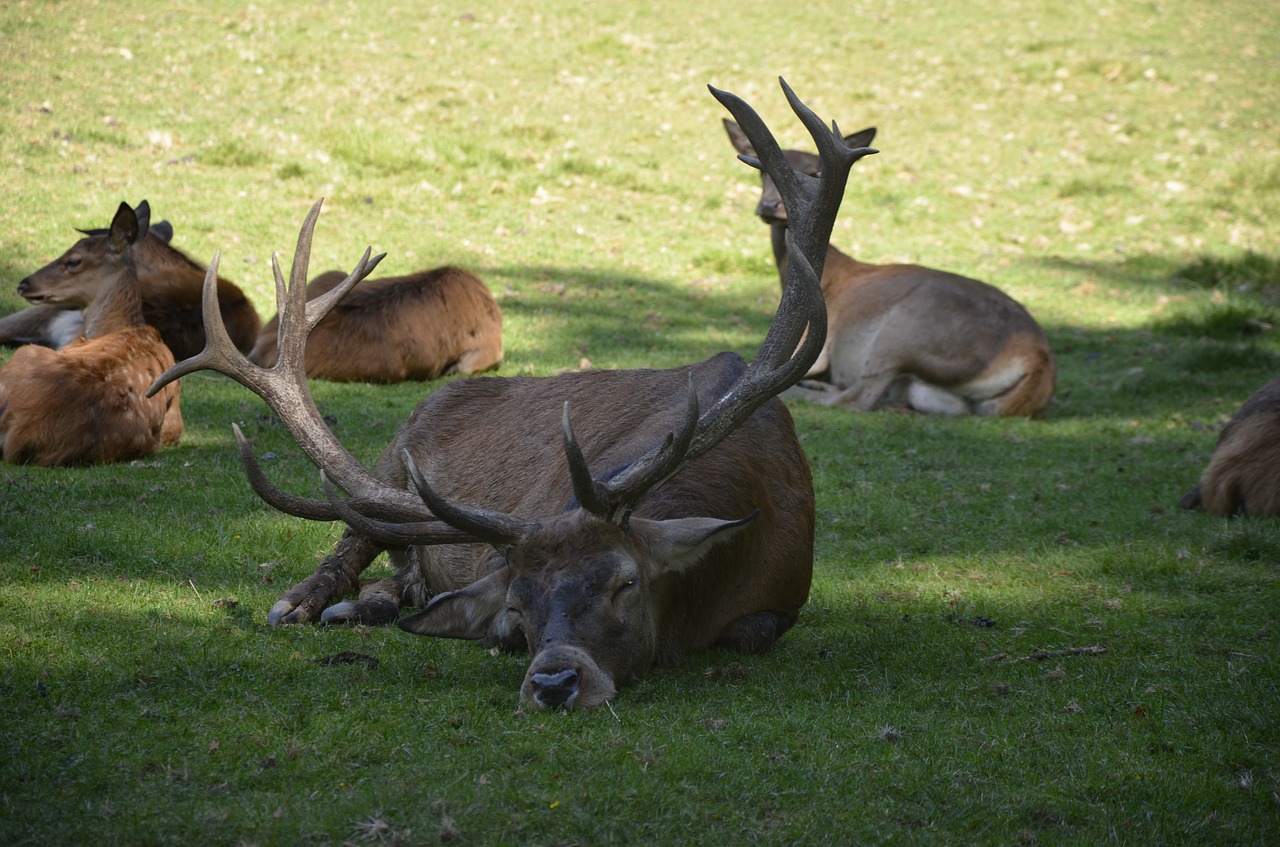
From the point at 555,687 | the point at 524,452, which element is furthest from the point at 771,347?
the point at 555,687

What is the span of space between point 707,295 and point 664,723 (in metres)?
9.41

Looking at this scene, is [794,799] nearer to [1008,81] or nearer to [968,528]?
[968,528]

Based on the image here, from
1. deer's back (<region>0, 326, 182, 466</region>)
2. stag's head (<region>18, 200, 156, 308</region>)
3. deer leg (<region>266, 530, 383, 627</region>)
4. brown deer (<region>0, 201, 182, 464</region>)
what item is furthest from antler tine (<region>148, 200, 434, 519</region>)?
stag's head (<region>18, 200, 156, 308</region>)

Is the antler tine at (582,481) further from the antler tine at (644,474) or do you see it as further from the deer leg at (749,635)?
the deer leg at (749,635)

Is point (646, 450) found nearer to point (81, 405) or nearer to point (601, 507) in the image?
point (601, 507)

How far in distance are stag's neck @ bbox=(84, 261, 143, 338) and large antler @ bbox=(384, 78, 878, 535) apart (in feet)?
16.8

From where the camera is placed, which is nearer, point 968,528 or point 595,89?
point 968,528

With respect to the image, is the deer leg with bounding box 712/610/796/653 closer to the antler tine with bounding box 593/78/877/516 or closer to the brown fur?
the brown fur

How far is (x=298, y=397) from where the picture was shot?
530cm

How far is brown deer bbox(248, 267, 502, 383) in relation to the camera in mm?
9953

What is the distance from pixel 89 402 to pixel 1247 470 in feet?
22.2

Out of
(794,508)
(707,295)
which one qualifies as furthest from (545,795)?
(707,295)

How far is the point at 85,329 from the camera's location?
29.6ft

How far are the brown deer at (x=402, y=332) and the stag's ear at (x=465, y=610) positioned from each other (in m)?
5.38
